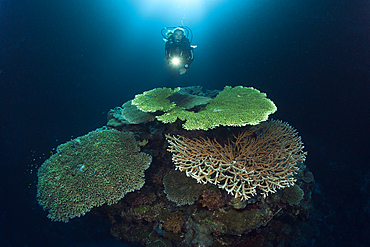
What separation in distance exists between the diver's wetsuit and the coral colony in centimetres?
277

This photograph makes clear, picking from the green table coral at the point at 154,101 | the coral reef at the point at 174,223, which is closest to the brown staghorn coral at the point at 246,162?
the green table coral at the point at 154,101

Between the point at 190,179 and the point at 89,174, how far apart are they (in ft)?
7.77

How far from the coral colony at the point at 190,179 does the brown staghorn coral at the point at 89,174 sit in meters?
0.02

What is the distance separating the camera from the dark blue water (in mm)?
8258

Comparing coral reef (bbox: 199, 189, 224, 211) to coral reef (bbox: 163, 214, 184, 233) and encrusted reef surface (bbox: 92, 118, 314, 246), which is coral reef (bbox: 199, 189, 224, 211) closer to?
encrusted reef surface (bbox: 92, 118, 314, 246)

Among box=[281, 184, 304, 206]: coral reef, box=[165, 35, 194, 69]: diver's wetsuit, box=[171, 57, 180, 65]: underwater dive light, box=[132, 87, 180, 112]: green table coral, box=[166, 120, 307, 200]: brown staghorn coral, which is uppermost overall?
box=[165, 35, 194, 69]: diver's wetsuit

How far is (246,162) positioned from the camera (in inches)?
119

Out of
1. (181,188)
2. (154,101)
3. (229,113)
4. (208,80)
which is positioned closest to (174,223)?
(181,188)

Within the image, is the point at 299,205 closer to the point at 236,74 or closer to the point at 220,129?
the point at 220,129

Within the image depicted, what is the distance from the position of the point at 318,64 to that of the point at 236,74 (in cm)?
781

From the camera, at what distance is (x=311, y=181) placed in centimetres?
450

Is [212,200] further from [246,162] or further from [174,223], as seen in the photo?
[174,223]

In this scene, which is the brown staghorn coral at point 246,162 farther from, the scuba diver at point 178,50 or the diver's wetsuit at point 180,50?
the diver's wetsuit at point 180,50

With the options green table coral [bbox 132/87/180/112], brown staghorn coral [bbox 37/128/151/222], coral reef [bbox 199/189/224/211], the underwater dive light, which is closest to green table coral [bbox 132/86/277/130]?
green table coral [bbox 132/87/180/112]
